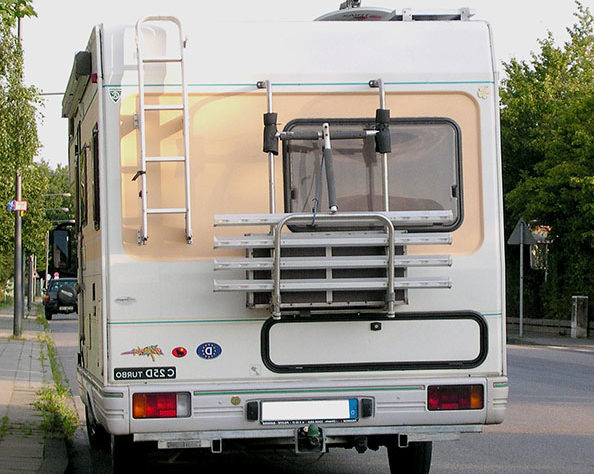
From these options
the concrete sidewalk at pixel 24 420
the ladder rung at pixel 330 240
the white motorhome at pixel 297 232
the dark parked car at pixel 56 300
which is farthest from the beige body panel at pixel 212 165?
the dark parked car at pixel 56 300

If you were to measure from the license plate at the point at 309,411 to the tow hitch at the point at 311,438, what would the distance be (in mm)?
47

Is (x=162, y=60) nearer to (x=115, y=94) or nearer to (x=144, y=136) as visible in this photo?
(x=115, y=94)

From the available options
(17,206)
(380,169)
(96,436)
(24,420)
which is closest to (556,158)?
(17,206)

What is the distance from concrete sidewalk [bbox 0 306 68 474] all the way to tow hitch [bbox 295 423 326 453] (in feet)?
8.54

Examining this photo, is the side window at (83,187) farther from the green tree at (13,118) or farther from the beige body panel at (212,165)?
the green tree at (13,118)

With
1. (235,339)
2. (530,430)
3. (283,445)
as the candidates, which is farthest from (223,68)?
(530,430)

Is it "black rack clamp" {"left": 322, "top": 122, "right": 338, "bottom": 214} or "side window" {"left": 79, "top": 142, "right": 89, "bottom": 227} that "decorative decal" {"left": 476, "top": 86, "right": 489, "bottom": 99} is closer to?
"black rack clamp" {"left": 322, "top": 122, "right": 338, "bottom": 214}

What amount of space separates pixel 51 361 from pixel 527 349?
30.3 feet

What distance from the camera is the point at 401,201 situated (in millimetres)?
6801

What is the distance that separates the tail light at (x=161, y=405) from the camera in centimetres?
657

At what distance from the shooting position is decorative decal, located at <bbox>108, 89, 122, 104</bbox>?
6.68 metres

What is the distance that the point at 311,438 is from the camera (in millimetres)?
6695

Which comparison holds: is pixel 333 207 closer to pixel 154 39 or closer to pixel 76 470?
pixel 154 39

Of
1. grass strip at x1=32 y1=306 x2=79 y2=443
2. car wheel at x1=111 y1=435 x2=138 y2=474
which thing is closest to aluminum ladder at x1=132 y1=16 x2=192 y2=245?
car wheel at x1=111 y1=435 x2=138 y2=474
